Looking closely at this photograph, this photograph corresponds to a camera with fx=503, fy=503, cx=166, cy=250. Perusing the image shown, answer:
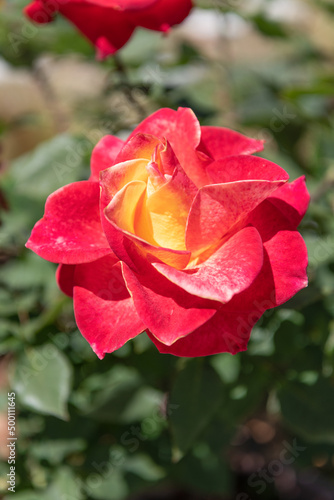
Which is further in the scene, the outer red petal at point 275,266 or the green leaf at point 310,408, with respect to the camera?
the green leaf at point 310,408

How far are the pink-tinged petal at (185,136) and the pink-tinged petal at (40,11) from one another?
12.0 inches

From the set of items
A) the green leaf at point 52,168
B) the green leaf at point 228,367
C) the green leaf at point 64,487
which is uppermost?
the green leaf at point 52,168

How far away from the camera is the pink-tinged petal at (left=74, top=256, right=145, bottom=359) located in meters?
0.40

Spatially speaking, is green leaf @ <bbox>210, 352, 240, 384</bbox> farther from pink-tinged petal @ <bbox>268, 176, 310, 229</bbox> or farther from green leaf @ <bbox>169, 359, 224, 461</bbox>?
pink-tinged petal @ <bbox>268, 176, 310, 229</bbox>

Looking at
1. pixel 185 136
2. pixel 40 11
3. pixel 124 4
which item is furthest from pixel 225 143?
pixel 40 11

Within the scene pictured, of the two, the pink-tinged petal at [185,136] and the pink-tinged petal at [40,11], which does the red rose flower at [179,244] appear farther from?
the pink-tinged petal at [40,11]

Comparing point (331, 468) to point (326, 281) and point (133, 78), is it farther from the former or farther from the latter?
point (133, 78)

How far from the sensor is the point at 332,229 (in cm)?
73

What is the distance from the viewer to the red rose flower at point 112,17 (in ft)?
2.02

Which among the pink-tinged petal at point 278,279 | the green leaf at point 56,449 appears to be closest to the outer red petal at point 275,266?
the pink-tinged petal at point 278,279

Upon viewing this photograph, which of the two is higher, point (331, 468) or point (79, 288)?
point (79, 288)

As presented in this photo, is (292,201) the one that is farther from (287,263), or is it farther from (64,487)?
(64,487)

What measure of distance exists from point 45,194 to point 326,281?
1.41 ft

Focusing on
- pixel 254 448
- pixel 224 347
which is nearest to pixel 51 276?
pixel 224 347
